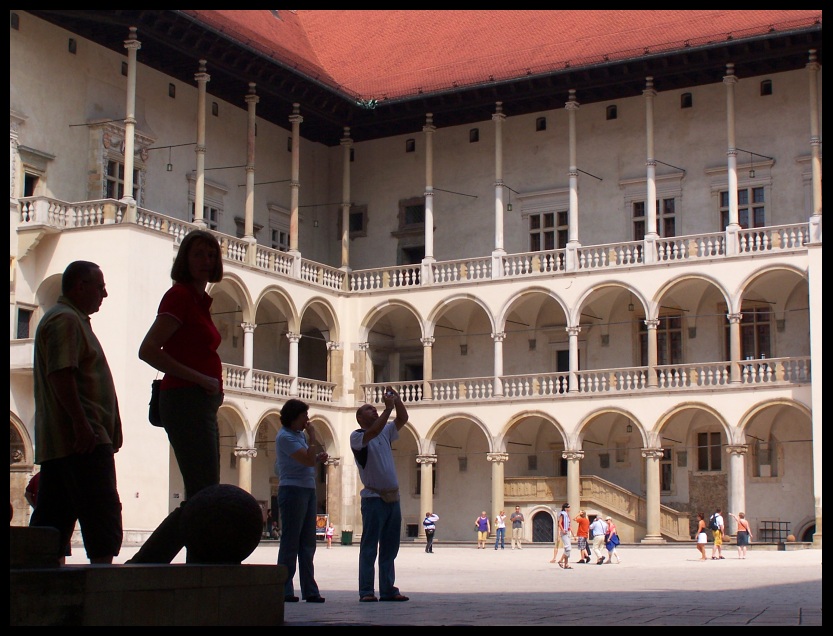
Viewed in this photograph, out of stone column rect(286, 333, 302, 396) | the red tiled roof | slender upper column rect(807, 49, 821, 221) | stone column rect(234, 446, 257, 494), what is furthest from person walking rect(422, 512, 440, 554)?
the red tiled roof

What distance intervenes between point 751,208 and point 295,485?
2726cm

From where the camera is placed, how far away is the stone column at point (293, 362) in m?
36.0

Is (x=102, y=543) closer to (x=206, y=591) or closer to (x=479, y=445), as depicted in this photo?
(x=206, y=591)

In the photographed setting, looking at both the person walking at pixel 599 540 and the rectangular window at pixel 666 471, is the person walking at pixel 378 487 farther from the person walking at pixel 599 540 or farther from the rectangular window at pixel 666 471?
the rectangular window at pixel 666 471

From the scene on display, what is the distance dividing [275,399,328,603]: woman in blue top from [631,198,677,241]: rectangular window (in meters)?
27.6

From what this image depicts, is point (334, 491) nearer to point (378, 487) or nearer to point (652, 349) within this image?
point (652, 349)

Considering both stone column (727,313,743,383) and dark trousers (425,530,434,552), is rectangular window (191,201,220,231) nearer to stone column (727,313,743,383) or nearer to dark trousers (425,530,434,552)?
dark trousers (425,530,434,552)

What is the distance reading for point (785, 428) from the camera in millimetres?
34406

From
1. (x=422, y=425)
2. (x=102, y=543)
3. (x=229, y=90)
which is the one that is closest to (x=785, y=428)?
(x=422, y=425)

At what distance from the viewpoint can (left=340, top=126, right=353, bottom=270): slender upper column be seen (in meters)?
38.7

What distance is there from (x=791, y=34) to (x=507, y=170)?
8668mm

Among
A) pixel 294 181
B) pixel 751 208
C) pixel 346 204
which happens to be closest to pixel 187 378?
pixel 751 208

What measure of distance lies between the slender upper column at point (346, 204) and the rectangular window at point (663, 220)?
7902 millimetres

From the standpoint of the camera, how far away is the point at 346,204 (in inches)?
1534
